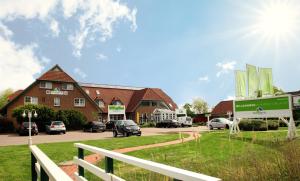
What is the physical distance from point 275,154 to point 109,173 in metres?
4.35

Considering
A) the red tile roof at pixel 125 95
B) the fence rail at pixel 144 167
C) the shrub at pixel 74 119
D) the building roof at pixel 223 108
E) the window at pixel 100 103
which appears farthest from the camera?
the building roof at pixel 223 108

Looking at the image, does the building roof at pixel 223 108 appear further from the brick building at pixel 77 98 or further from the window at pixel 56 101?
the window at pixel 56 101

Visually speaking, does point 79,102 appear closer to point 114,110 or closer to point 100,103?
point 114,110

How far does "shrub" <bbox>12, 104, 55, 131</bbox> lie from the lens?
47.8m

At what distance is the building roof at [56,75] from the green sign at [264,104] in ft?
115

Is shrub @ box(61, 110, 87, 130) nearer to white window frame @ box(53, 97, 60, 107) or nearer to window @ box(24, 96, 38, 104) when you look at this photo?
white window frame @ box(53, 97, 60, 107)

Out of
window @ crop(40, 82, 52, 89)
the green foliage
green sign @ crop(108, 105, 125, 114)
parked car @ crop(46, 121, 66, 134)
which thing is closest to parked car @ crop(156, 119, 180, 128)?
green sign @ crop(108, 105, 125, 114)

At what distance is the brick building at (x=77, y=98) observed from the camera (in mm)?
52375

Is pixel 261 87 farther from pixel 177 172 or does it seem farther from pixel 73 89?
pixel 73 89

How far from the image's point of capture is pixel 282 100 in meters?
22.9

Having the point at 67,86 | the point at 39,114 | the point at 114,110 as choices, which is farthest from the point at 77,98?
the point at 39,114

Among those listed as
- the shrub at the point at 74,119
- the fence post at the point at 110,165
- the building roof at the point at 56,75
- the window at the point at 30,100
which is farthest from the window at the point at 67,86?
the fence post at the point at 110,165

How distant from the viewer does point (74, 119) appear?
5194 cm

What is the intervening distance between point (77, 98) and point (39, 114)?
366 inches
